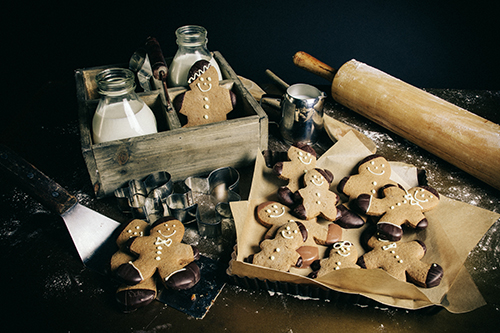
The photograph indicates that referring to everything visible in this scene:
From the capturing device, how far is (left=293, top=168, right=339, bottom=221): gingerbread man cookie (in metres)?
0.91

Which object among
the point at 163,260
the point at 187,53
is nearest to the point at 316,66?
the point at 187,53

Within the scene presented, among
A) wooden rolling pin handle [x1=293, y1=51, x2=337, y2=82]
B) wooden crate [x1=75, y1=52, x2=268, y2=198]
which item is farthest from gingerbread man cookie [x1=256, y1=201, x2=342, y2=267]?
wooden rolling pin handle [x1=293, y1=51, x2=337, y2=82]

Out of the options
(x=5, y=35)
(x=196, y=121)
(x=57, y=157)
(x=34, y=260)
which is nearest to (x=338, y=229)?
(x=196, y=121)

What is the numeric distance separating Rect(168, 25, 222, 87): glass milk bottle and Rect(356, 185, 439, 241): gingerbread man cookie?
716 millimetres

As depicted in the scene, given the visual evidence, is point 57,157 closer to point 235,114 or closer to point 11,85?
point 235,114

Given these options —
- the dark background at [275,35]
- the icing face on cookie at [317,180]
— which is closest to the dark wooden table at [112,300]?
the icing face on cookie at [317,180]

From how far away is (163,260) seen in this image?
0.80 metres

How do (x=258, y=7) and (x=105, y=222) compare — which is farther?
(x=258, y=7)

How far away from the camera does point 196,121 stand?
1132mm

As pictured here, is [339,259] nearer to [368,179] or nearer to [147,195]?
[368,179]

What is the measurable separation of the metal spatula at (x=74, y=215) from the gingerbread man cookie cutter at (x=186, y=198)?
97 mm

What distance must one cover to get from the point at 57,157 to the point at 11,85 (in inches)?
54.2

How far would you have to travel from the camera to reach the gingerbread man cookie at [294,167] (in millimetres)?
975

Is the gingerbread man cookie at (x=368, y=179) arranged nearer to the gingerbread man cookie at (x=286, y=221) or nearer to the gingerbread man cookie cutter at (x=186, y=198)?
the gingerbread man cookie at (x=286, y=221)
